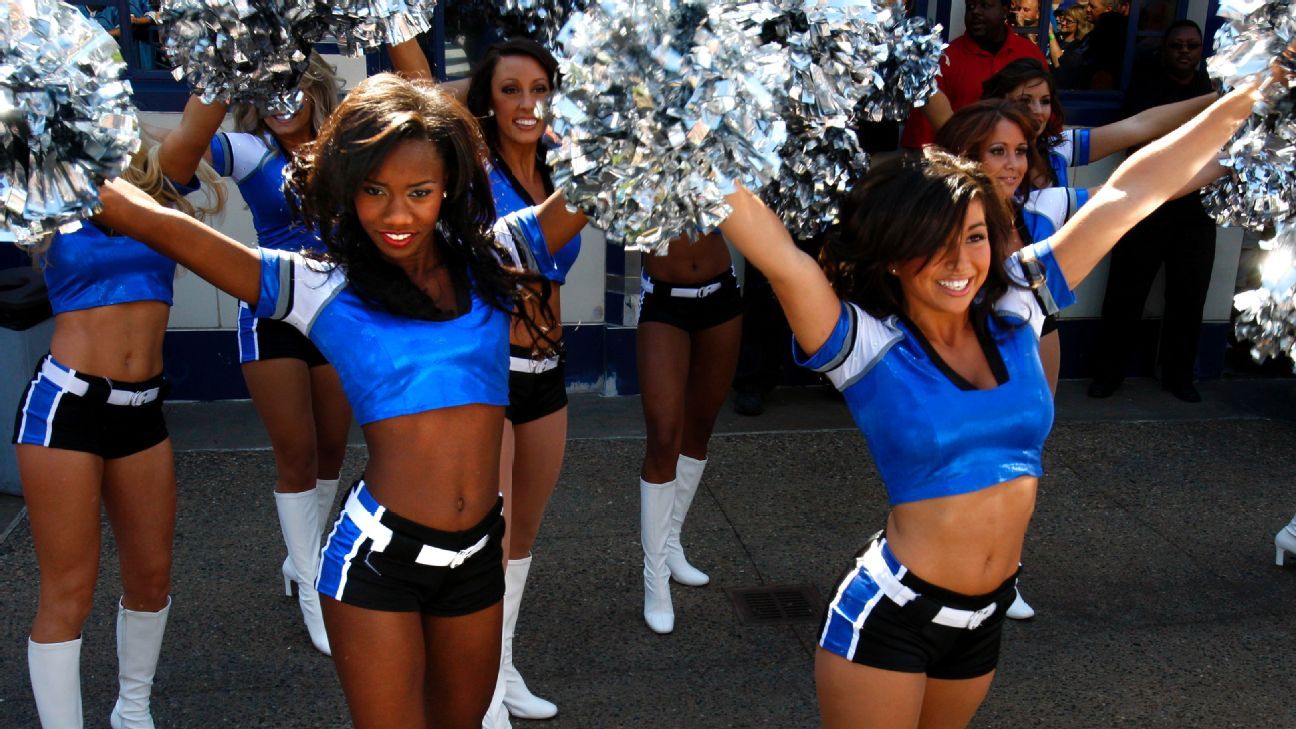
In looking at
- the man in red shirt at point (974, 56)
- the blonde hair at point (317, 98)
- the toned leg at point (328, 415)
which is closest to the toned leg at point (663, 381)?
the toned leg at point (328, 415)

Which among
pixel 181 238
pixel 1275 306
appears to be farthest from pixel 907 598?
pixel 181 238

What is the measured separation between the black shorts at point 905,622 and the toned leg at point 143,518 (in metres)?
1.67

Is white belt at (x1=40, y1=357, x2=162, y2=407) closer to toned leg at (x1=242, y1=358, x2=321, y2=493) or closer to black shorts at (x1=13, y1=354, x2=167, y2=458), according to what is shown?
black shorts at (x1=13, y1=354, x2=167, y2=458)

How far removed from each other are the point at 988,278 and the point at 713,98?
0.83 metres

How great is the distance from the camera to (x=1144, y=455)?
5375mm

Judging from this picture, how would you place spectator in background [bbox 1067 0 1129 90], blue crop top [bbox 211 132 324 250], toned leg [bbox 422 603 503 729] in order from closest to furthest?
toned leg [bbox 422 603 503 729], blue crop top [bbox 211 132 324 250], spectator in background [bbox 1067 0 1129 90]

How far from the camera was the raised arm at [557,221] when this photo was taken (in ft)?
8.00

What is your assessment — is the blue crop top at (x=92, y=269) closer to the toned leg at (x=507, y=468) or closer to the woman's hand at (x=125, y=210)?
the woman's hand at (x=125, y=210)

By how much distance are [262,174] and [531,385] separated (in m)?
1.10

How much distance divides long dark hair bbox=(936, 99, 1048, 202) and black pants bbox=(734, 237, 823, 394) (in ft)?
8.12

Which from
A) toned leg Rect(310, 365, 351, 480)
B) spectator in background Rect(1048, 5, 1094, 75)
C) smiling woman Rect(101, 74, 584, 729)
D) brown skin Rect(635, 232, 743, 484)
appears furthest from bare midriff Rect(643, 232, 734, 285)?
spectator in background Rect(1048, 5, 1094, 75)

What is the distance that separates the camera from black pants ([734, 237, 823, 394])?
5832 mm

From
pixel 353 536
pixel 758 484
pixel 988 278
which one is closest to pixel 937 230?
pixel 988 278

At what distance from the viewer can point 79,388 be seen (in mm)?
2770
